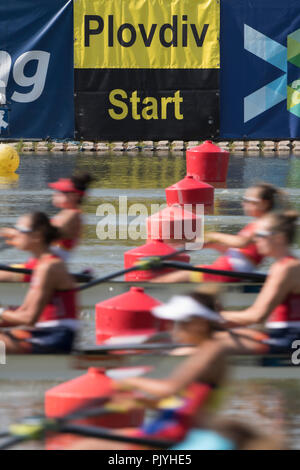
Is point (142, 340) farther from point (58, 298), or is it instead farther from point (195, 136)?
point (195, 136)

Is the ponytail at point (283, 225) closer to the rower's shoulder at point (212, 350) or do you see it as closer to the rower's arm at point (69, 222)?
the rower's shoulder at point (212, 350)

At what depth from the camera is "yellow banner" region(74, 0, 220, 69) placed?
22.8 meters

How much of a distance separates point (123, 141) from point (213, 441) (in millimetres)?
19601

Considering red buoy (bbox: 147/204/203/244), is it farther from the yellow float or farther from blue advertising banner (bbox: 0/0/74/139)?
blue advertising banner (bbox: 0/0/74/139)

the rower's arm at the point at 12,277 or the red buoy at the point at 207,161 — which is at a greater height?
the red buoy at the point at 207,161

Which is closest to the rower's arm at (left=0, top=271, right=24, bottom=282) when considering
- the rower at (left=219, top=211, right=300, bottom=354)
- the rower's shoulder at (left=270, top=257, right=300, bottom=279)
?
the rower at (left=219, top=211, right=300, bottom=354)

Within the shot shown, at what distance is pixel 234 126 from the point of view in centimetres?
2334

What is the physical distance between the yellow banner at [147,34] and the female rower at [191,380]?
1887cm

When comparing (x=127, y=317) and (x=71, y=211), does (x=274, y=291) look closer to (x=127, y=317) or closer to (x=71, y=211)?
(x=127, y=317)

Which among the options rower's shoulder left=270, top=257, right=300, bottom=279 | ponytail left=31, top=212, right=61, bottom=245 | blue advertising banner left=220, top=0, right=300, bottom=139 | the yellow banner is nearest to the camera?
rower's shoulder left=270, top=257, right=300, bottom=279

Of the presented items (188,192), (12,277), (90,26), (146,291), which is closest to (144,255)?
(146,291)

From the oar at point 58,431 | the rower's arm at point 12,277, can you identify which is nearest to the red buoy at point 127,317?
the rower's arm at point 12,277

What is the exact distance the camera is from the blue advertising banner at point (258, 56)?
23047 millimetres

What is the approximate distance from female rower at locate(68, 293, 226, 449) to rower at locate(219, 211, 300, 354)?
1.57 m
